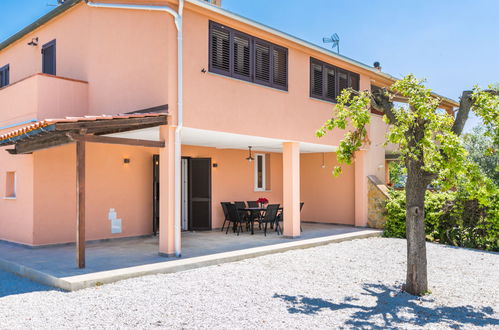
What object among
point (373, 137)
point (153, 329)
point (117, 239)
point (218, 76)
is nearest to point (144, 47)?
point (218, 76)

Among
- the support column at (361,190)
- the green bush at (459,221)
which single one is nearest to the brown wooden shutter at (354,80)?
the support column at (361,190)

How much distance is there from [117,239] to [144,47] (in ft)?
16.9

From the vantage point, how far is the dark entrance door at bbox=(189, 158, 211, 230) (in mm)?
13336

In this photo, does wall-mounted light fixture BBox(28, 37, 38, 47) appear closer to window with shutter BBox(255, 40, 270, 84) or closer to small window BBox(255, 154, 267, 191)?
window with shutter BBox(255, 40, 270, 84)

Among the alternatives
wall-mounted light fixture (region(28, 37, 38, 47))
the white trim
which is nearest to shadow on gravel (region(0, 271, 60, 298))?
wall-mounted light fixture (region(28, 37, 38, 47))

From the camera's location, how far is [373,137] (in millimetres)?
15234

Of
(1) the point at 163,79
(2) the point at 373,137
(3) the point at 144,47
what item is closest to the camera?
(1) the point at 163,79

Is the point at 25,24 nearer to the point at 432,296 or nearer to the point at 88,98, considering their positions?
the point at 88,98

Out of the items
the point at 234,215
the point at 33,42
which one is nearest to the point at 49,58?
the point at 33,42

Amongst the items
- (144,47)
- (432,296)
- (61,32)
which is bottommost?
(432,296)

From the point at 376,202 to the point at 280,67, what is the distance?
6.02 meters

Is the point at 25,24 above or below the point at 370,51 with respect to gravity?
below

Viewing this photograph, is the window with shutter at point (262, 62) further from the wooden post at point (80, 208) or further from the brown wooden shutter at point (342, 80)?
the wooden post at point (80, 208)

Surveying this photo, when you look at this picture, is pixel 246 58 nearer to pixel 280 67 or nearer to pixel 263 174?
pixel 280 67
